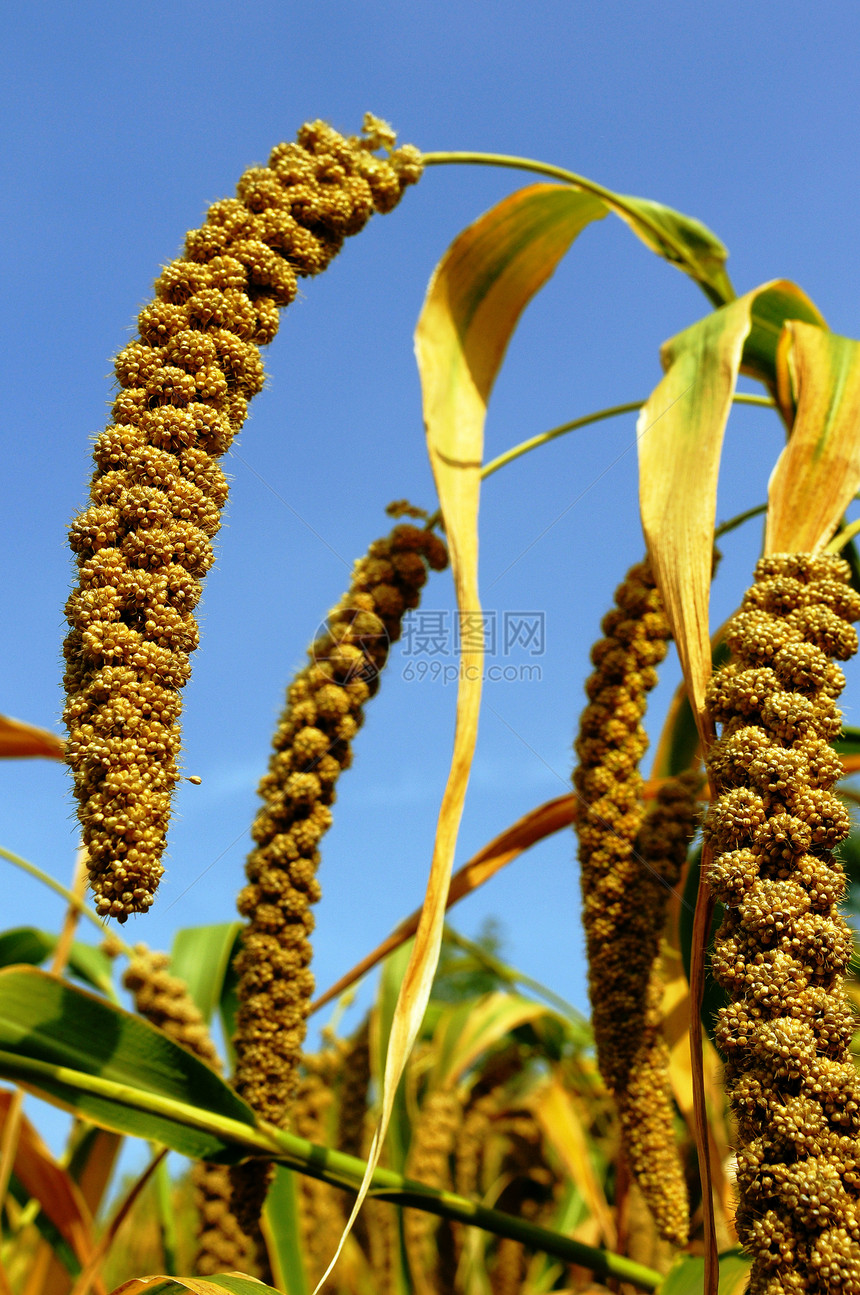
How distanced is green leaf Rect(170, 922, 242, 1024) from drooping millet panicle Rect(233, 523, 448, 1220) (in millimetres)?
894

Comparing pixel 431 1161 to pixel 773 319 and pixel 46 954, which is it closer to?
pixel 46 954

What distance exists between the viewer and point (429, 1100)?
124 inches

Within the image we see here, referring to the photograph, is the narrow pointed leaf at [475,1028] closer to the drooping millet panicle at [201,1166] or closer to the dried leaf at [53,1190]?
the drooping millet panicle at [201,1166]

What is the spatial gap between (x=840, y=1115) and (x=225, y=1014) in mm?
1945

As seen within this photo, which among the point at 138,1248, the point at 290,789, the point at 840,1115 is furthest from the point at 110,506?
the point at 138,1248

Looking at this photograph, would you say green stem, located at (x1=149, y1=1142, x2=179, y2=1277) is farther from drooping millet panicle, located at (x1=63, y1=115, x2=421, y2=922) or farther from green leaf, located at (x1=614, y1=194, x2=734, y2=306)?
A: green leaf, located at (x1=614, y1=194, x2=734, y2=306)

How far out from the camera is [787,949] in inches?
40.7

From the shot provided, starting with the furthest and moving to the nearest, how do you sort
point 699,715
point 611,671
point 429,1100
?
point 429,1100 < point 611,671 < point 699,715

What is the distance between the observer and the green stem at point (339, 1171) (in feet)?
4.75

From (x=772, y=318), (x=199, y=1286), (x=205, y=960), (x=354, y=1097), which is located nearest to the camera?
(x=199, y=1286)

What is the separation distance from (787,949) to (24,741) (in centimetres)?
161

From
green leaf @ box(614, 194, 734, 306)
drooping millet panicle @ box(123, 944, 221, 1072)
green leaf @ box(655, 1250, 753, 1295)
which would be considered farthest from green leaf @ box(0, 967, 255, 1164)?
green leaf @ box(614, 194, 734, 306)

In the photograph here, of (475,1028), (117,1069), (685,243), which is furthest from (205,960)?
(685,243)

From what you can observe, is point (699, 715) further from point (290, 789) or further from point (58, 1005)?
point (58, 1005)
